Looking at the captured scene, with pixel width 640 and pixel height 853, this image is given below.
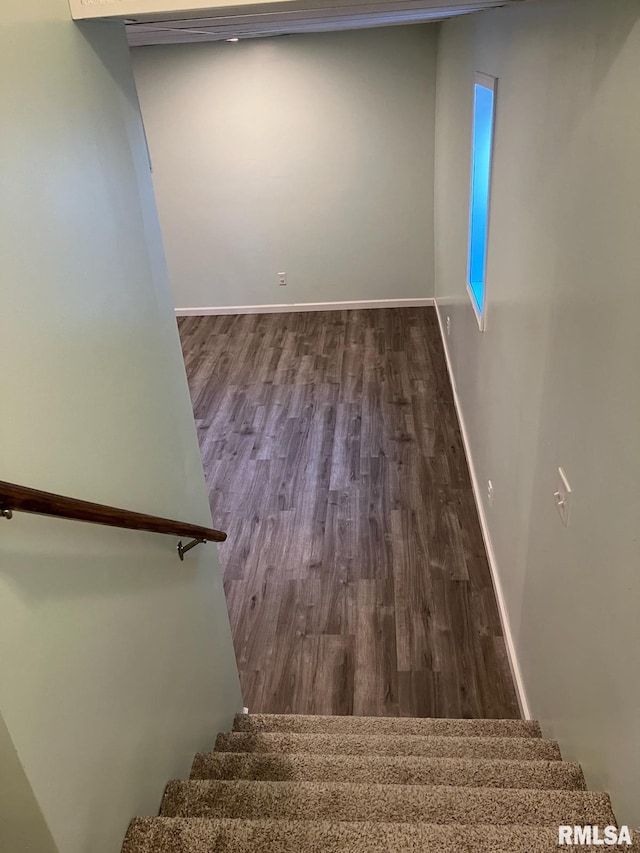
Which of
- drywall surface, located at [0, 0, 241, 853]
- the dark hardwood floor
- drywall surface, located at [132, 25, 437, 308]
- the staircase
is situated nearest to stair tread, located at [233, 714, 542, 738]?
the staircase

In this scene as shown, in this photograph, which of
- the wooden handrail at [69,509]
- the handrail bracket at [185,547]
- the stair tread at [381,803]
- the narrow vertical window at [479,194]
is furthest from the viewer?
the narrow vertical window at [479,194]

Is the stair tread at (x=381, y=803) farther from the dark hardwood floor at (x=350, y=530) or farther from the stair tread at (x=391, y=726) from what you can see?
the dark hardwood floor at (x=350, y=530)

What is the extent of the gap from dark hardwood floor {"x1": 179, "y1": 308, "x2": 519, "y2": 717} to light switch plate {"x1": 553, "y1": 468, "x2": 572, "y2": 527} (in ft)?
4.04

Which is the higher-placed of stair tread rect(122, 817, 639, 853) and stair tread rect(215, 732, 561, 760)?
stair tread rect(122, 817, 639, 853)

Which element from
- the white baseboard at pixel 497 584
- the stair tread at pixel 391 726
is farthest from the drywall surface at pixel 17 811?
the white baseboard at pixel 497 584

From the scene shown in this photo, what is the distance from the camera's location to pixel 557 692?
2.13 metres

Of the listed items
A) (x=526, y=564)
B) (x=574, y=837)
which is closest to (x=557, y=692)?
(x=526, y=564)

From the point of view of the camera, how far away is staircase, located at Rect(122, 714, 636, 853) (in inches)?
57.5

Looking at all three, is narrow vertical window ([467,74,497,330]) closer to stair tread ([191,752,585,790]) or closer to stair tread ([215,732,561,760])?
stair tread ([215,732,561,760])

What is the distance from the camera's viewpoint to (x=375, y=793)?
172 centimetres

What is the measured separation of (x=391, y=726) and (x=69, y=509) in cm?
177

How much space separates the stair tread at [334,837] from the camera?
143 centimetres

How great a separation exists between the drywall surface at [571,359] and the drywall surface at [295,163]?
2760 millimetres

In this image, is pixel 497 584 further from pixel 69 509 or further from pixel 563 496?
pixel 69 509
